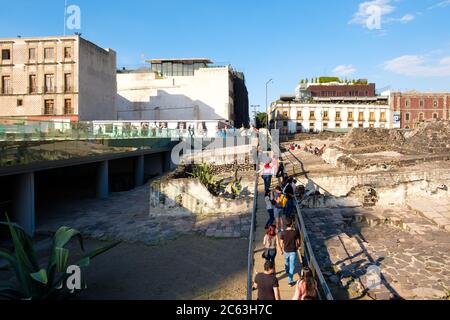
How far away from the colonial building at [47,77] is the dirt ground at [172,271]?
33184 millimetres

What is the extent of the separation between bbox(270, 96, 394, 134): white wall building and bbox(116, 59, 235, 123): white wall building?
1566cm

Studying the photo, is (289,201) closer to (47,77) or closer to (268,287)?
(268,287)

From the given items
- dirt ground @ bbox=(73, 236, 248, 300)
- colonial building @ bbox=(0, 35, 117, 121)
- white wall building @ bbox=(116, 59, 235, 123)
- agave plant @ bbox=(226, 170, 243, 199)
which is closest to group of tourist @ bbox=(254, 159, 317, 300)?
dirt ground @ bbox=(73, 236, 248, 300)

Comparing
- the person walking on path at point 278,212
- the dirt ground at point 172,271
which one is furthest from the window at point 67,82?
the person walking on path at point 278,212

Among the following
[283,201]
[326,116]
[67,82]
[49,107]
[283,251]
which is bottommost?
[283,251]

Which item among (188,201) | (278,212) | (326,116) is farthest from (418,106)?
(278,212)

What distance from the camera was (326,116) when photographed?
213 ft

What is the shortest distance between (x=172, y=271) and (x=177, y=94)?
144 ft

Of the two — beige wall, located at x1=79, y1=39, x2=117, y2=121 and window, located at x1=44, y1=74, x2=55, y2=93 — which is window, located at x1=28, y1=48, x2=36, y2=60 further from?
beige wall, located at x1=79, y1=39, x2=117, y2=121

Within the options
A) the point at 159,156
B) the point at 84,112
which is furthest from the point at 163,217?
the point at 84,112

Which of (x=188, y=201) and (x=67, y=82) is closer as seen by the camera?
(x=188, y=201)

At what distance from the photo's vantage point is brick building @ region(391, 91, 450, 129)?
62.8 meters

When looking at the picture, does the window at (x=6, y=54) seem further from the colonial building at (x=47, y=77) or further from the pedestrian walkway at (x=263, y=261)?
the pedestrian walkway at (x=263, y=261)

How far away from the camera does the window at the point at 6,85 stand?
42.1 meters
